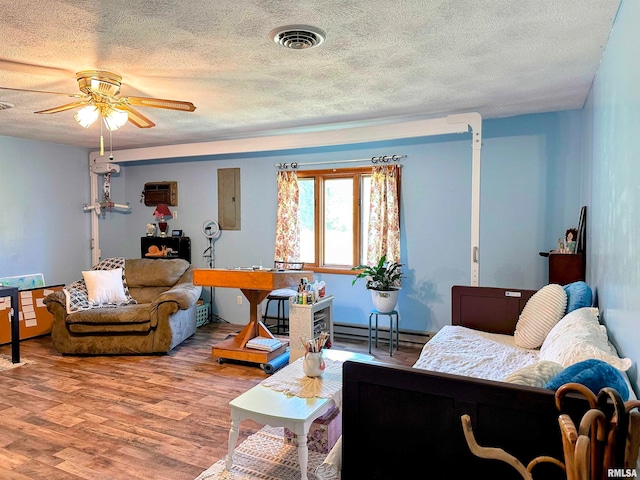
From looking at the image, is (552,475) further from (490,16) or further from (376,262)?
(376,262)

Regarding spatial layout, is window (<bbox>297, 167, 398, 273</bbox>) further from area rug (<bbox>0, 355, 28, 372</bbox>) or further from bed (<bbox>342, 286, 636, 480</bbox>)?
bed (<bbox>342, 286, 636, 480</bbox>)

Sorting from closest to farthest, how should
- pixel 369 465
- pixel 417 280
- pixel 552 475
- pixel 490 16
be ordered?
1. pixel 552 475
2. pixel 369 465
3. pixel 490 16
4. pixel 417 280

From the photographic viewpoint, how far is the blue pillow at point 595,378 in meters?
1.39

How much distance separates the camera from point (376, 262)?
4.98m

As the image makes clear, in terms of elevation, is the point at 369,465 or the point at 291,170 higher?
the point at 291,170

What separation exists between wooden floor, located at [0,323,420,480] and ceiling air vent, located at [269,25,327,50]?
2403 mm

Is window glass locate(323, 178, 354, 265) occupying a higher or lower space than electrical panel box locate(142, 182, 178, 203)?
lower

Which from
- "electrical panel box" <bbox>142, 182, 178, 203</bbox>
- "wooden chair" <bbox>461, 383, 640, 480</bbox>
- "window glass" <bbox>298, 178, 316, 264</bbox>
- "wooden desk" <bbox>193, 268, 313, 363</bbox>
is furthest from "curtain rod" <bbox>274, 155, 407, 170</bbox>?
"wooden chair" <bbox>461, 383, 640, 480</bbox>

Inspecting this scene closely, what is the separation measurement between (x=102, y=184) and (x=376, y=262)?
423cm

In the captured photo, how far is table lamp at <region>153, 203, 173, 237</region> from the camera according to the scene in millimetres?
6094

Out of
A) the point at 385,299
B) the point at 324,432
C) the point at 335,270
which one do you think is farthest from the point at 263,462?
the point at 335,270

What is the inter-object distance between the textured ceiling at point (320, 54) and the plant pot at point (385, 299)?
1.78 metres

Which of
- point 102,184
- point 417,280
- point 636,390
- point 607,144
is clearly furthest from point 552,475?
point 102,184

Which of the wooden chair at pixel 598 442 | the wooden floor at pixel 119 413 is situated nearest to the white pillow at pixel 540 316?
the wooden floor at pixel 119 413
